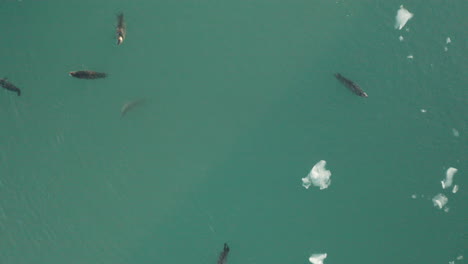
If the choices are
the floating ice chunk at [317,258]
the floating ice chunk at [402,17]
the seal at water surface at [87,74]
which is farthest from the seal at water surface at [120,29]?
the floating ice chunk at [317,258]

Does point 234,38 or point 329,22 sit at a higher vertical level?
point 329,22

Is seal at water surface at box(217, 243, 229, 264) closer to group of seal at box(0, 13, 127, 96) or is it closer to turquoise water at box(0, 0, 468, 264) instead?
turquoise water at box(0, 0, 468, 264)

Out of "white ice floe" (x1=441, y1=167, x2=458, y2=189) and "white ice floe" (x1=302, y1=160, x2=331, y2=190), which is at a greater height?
"white ice floe" (x1=441, y1=167, x2=458, y2=189)

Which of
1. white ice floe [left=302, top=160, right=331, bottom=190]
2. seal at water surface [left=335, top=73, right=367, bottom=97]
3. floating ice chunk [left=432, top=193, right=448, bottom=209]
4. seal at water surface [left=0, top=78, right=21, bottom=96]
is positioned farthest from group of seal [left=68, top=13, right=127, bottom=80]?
floating ice chunk [left=432, top=193, right=448, bottom=209]

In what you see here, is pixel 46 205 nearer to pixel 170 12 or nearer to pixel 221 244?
pixel 221 244

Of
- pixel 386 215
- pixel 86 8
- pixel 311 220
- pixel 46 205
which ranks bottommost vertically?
pixel 46 205

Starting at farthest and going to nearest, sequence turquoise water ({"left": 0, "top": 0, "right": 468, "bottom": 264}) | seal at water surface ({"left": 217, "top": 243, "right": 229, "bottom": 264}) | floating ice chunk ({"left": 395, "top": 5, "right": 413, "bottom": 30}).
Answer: floating ice chunk ({"left": 395, "top": 5, "right": 413, "bottom": 30})
turquoise water ({"left": 0, "top": 0, "right": 468, "bottom": 264})
seal at water surface ({"left": 217, "top": 243, "right": 229, "bottom": 264})

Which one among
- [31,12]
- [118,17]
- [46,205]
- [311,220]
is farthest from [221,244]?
[31,12]
